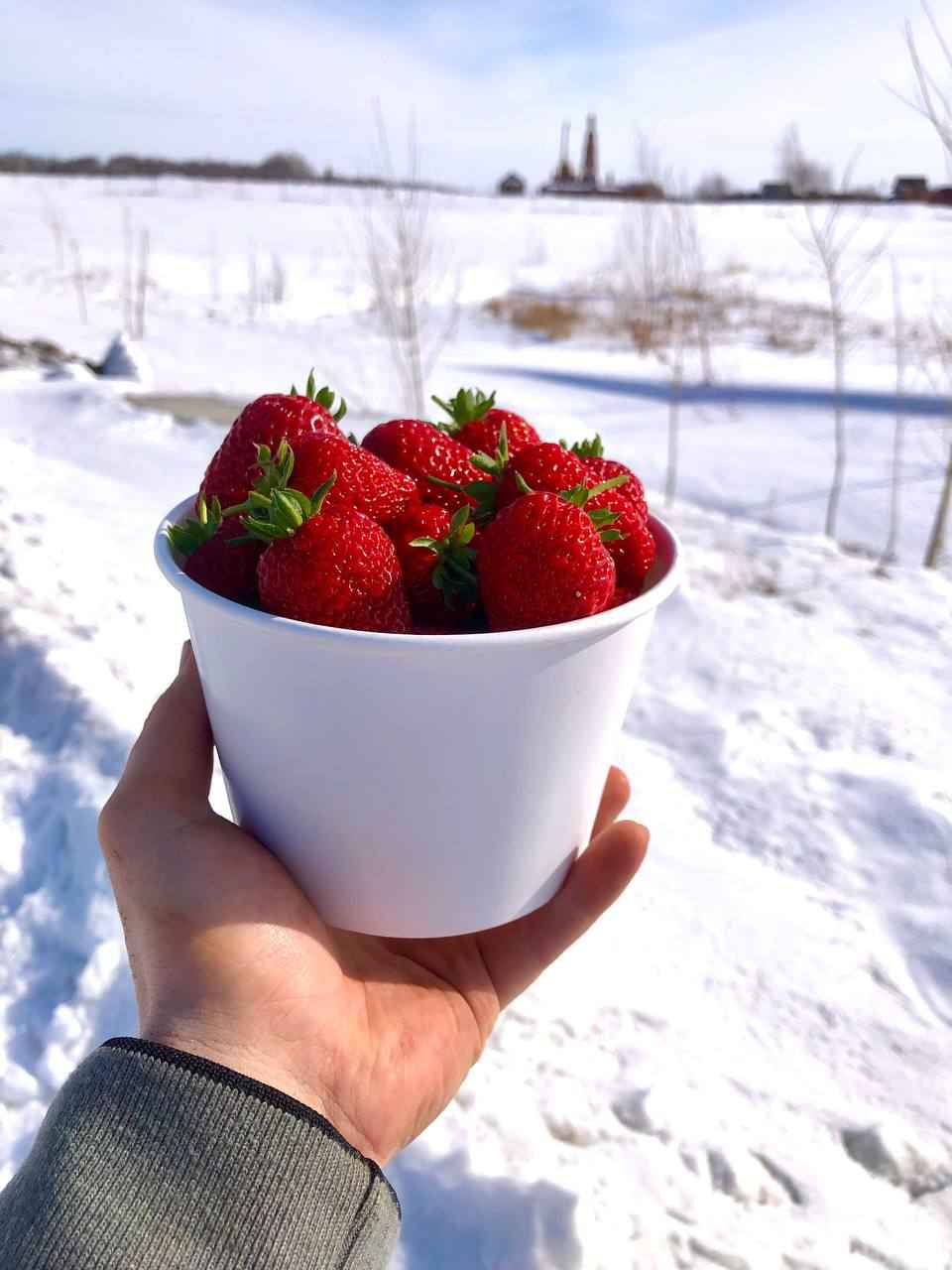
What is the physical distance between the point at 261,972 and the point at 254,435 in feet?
1.53

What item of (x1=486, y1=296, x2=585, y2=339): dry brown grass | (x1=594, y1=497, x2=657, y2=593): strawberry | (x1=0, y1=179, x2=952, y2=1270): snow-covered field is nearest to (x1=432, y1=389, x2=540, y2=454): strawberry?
(x1=594, y1=497, x2=657, y2=593): strawberry

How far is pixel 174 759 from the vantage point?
91 centimetres

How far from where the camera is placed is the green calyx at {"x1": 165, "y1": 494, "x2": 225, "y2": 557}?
0.78 metres

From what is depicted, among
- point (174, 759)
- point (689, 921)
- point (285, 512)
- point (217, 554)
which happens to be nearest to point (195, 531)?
point (217, 554)

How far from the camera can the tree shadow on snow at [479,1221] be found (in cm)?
95

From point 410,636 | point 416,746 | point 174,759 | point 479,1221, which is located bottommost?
point 479,1221

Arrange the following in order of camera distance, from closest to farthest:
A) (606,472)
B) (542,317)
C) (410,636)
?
(410,636) < (606,472) < (542,317)

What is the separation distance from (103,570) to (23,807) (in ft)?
2.71

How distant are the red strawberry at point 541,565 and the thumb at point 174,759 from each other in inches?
14.5

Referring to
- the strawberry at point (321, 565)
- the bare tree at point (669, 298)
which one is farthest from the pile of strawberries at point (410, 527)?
the bare tree at point (669, 298)

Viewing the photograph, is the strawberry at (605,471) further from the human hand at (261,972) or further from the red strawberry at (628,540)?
the human hand at (261,972)

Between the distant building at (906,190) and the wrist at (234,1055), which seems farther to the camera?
the distant building at (906,190)

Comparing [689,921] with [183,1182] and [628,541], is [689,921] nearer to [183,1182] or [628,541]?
[628,541]

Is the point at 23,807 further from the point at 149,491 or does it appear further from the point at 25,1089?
the point at 149,491
